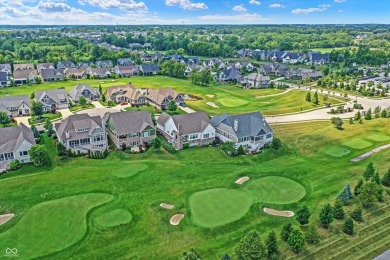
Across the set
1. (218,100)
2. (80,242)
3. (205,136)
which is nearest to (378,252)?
(80,242)

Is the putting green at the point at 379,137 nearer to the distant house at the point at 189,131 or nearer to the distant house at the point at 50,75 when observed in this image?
the distant house at the point at 189,131

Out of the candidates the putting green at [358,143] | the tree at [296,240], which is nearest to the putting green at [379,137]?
the putting green at [358,143]

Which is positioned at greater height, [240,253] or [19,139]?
[19,139]

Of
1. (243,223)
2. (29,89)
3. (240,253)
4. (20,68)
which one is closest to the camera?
(240,253)

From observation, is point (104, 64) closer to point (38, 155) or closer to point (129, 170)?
point (38, 155)

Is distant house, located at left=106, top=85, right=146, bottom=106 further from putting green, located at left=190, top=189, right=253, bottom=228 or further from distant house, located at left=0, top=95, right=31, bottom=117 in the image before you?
putting green, located at left=190, top=189, right=253, bottom=228

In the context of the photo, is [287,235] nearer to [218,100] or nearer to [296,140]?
[296,140]

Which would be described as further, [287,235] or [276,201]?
[276,201]
